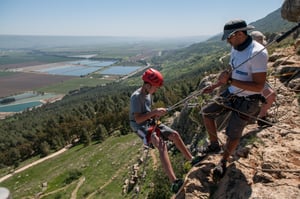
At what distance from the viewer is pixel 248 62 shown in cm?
559

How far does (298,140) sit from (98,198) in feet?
75.8

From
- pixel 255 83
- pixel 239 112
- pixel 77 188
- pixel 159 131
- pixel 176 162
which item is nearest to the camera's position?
pixel 255 83

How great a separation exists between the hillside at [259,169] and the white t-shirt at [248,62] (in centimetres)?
135

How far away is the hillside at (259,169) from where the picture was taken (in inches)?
217

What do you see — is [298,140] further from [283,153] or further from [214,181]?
[214,181]

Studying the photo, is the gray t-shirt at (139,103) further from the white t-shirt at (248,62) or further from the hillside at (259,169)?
the white t-shirt at (248,62)

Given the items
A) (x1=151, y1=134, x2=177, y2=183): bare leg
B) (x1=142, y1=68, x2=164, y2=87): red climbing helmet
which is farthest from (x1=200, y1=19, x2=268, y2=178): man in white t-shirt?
(x1=142, y1=68, x2=164, y2=87): red climbing helmet

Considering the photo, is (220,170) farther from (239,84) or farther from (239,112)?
(239,84)

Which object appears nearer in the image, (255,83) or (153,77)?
(255,83)

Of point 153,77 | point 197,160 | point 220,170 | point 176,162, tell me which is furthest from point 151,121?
point 176,162

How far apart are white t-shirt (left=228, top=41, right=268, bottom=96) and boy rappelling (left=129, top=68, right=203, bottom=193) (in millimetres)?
1641

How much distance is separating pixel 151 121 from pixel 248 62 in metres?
2.73

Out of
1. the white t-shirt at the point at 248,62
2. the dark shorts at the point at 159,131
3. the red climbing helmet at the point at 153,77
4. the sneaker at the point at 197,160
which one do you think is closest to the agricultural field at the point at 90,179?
the sneaker at the point at 197,160

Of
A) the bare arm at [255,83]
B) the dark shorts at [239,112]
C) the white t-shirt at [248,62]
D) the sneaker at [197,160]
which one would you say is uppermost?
the white t-shirt at [248,62]
